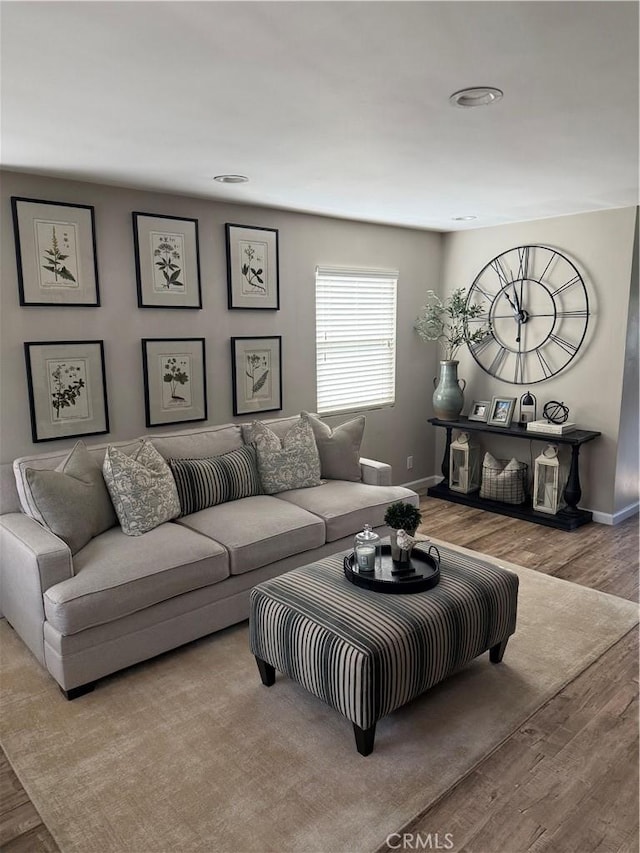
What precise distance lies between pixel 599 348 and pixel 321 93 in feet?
11.1

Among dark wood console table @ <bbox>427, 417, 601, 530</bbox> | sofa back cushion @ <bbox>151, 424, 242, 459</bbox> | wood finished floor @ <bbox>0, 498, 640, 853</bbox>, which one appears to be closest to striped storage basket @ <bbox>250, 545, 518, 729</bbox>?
wood finished floor @ <bbox>0, 498, 640, 853</bbox>

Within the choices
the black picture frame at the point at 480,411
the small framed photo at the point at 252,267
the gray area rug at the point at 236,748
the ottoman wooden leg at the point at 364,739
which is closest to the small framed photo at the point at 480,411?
the black picture frame at the point at 480,411

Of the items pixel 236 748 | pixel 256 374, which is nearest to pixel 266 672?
pixel 236 748

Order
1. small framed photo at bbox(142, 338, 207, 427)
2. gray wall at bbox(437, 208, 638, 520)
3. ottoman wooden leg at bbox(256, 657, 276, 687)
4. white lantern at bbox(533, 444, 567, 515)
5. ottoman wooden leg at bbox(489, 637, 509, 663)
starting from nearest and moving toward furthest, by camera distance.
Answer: ottoman wooden leg at bbox(256, 657, 276, 687) → ottoman wooden leg at bbox(489, 637, 509, 663) → small framed photo at bbox(142, 338, 207, 427) → gray wall at bbox(437, 208, 638, 520) → white lantern at bbox(533, 444, 567, 515)

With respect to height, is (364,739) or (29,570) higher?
(29,570)

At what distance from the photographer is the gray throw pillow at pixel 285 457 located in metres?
3.88

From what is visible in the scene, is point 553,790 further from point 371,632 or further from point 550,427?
point 550,427

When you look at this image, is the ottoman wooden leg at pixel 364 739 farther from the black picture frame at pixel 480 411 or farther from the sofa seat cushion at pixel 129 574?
the black picture frame at pixel 480 411

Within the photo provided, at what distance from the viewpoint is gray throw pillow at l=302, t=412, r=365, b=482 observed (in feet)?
13.6

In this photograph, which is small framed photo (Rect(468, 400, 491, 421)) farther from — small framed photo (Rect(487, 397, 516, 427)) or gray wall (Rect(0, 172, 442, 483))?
gray wall (Rect(0, 172, 442, 483))

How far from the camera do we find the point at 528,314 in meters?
5.01

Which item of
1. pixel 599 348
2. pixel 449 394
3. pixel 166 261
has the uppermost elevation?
pixel 166 261

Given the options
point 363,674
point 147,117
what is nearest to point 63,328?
point 147,117

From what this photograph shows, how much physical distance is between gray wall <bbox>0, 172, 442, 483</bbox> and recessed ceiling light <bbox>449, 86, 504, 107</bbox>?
7.23ft
